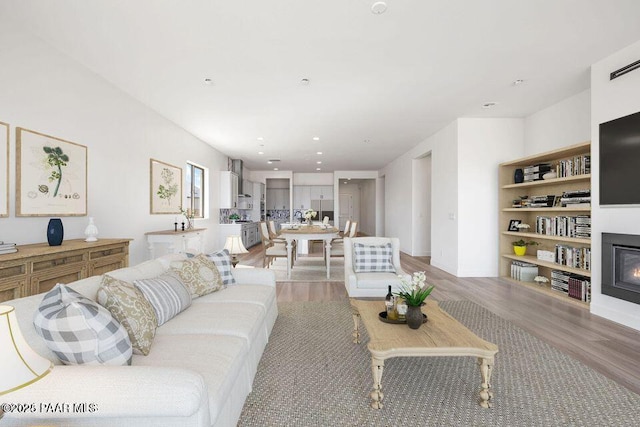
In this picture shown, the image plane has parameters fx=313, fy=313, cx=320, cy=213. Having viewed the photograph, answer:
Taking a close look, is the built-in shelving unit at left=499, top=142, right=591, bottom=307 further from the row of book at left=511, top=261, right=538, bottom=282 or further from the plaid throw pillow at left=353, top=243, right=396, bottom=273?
the plaid throw pillow at left=353, top=243, right=396, bottom=273

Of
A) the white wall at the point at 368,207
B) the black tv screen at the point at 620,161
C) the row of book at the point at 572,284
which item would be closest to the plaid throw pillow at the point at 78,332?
the black tv screen at the point at 620,161

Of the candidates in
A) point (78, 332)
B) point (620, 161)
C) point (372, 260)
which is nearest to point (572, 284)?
point (620, 161)

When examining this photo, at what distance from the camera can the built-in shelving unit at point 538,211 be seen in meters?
4.13

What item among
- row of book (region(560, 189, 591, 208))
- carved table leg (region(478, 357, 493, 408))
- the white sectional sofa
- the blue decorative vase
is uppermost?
row of book (region(560, 189, 591, 208))

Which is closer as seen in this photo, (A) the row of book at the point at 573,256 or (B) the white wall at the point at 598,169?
(B) the white wall at the point at 598,169

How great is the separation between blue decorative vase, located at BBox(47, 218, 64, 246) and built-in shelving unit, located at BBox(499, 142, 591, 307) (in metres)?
5.70

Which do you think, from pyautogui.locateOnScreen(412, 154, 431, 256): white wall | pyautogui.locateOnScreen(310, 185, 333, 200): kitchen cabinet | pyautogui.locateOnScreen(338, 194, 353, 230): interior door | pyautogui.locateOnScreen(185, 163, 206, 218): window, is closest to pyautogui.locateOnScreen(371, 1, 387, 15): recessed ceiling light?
Answer: pyautogui.locateOnScreen(185, 163, 206, 218): window

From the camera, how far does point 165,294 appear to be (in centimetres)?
216

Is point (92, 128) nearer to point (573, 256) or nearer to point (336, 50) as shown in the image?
point (336, 50)

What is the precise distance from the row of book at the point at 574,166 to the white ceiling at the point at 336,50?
944 millimetres

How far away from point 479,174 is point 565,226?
1.59 m

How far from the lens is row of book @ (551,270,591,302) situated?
3920mm

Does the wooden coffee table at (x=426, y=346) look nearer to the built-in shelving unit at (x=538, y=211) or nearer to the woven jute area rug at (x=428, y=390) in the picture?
the woven jute area rug at (x=428, y=390)

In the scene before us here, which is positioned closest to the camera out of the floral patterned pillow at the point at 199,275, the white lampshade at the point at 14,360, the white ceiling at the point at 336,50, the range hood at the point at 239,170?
the white lampshade at the point at 14,360
